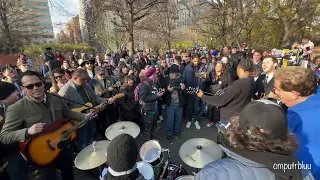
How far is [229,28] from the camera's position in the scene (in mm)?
14375

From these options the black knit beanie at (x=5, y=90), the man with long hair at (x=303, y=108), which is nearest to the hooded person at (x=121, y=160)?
the man with long hair at (x=303, y=108)

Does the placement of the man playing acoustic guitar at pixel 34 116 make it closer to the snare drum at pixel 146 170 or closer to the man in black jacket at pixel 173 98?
the snare drum at pixel 146 170

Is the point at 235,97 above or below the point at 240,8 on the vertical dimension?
below

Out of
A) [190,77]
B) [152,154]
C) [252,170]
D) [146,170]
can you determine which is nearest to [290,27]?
[190,77]

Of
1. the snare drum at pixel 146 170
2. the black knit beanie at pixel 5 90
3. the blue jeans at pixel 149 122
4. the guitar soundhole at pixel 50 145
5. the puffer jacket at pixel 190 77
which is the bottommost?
the blue jeans at pixel 149 122

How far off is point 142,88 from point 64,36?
35.9 metres

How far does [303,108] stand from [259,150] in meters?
0.80

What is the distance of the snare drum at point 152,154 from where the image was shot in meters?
2.80

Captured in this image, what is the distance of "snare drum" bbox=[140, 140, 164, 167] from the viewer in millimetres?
2796

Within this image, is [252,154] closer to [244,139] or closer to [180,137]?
[244,139]

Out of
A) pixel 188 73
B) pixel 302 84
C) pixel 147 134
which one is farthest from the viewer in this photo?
pixel 188 73

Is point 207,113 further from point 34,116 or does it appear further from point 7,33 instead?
point 7,33

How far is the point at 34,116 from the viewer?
259cm

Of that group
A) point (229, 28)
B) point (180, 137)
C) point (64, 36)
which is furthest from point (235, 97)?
point (64, 36)
